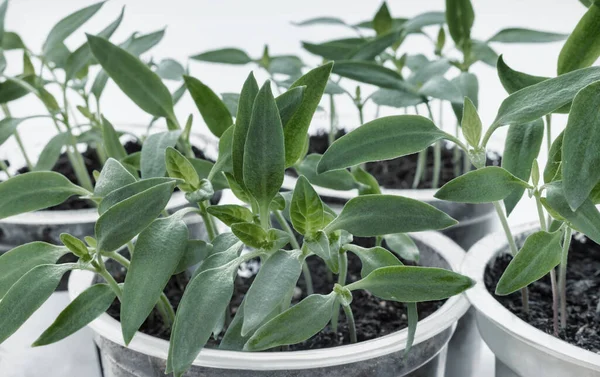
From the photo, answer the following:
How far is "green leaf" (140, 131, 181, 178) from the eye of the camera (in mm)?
616

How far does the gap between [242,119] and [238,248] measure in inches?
4.1

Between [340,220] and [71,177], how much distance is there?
746 millimetres

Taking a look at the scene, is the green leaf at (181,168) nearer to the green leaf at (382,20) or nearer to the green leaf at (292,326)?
the green leaf at (292,326)

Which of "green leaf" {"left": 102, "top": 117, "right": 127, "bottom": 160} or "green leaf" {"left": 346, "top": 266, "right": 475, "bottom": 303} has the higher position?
"green leaf" {"left": 102, "top": 117, "right": 127, "bottom": 160}

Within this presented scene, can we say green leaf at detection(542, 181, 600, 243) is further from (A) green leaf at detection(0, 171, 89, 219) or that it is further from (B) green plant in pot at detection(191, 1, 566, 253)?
(A) green leaf at detection(0, 171, 89, 219)

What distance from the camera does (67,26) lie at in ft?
2.94

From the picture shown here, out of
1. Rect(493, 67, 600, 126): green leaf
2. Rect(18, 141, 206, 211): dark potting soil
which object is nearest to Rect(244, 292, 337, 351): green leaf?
Rect(493, 67, 600, 126): green leaf

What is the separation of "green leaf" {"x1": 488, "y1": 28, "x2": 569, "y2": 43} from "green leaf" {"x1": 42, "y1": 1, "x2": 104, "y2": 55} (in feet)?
1.65

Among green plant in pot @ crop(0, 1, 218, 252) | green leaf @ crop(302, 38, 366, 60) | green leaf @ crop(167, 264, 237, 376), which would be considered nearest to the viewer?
green leaf @ crop(167, 264, 237, 376)

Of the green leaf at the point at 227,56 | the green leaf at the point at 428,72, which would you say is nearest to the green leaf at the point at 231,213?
the green leaf at the point at 428,72

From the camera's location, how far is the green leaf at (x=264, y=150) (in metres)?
0.49

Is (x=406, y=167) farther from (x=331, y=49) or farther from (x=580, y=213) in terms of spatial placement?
(x=580, y=213)

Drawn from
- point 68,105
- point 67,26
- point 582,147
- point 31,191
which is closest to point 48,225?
point 68,105

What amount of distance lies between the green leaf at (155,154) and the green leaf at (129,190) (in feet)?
0.25
